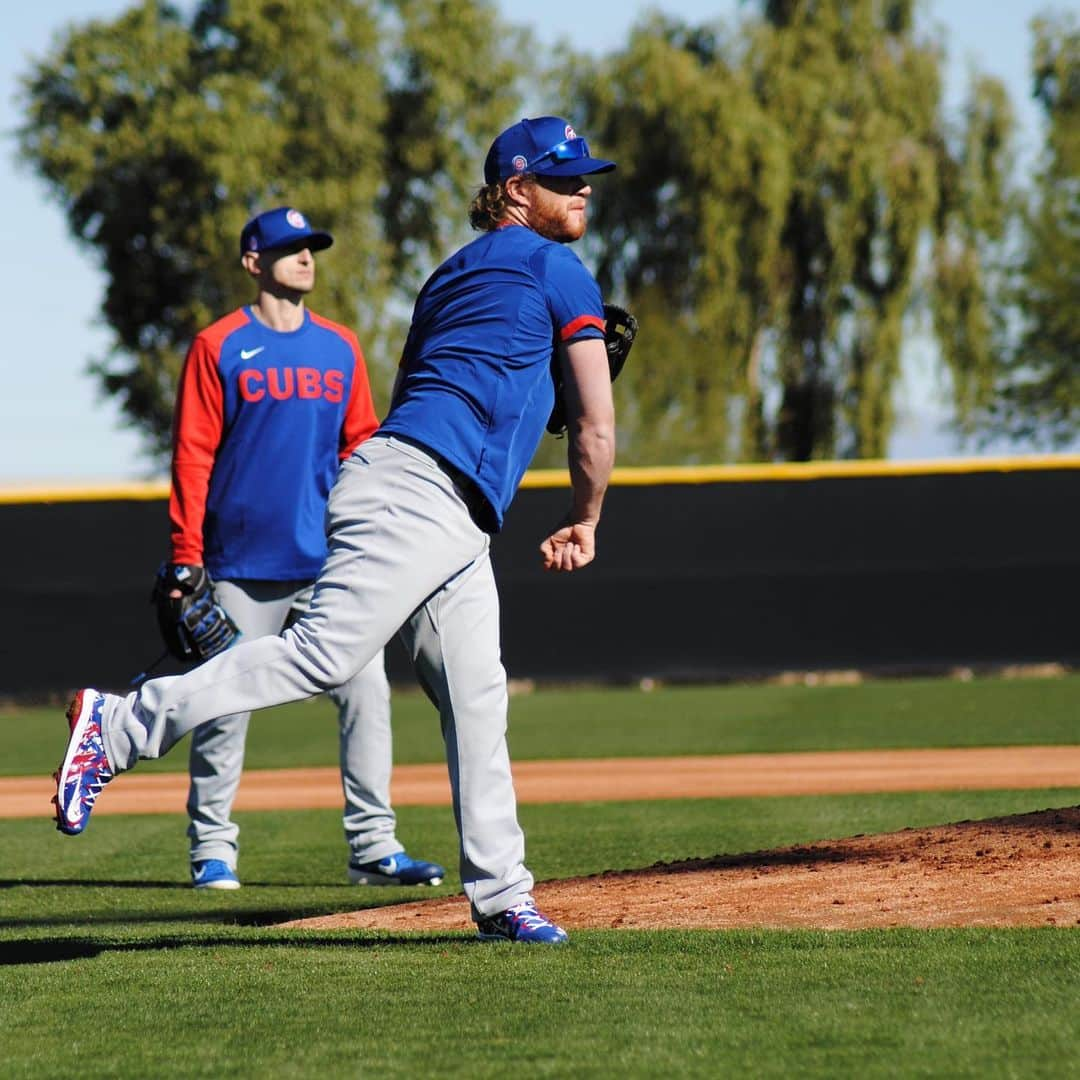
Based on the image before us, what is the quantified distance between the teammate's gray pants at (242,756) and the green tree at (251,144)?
26616 mm

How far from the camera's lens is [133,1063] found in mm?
2947

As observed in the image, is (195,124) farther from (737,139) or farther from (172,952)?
(172,952)

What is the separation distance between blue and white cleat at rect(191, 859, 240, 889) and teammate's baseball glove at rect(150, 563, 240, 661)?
722 mm

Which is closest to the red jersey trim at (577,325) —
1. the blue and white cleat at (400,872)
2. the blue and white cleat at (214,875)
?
the blue and white cleat at (400,872)

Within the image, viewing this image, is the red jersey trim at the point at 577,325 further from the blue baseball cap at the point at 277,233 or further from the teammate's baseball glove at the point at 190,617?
the blue baseball cap at the point at 277,233

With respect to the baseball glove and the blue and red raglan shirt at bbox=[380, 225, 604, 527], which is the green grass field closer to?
the blue and red raglan shirt at bbox=[380, 225, 604, 527]

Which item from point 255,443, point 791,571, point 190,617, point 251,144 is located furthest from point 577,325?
point 251,144

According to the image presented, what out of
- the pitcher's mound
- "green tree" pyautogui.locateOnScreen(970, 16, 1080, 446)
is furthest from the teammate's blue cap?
"green tree" pyautogui.locateOnScreen(970, 16, 1080, 446)

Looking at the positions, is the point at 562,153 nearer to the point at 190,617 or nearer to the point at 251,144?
the point at 190,617

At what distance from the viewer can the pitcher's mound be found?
4219 millimetres

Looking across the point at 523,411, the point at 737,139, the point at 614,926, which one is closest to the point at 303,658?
the point at 523,411

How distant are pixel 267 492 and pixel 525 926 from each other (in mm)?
2089

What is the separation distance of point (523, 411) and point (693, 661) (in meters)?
12.2

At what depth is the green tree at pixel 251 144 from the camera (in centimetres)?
3275
